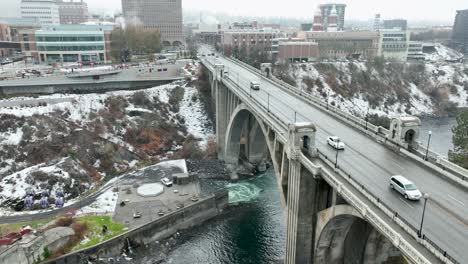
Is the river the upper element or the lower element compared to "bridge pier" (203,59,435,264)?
lower

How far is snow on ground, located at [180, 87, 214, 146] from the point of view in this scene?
6794 centimetres

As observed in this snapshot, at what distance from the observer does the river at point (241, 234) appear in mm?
36594

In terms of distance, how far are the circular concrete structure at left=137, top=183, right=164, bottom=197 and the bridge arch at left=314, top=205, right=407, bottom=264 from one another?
24472 mm

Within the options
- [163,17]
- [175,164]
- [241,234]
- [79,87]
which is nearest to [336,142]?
[241,234]

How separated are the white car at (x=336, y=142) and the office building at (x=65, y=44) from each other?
3162 inches

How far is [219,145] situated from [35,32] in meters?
59.8

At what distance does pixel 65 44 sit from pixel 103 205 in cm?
6187

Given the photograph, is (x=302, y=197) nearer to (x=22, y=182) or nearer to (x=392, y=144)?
(x=392, y=144)

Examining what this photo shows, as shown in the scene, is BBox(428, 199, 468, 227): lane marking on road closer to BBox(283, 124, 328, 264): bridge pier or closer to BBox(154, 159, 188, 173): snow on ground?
BBox(283, 124, 328, 264): bridge pier

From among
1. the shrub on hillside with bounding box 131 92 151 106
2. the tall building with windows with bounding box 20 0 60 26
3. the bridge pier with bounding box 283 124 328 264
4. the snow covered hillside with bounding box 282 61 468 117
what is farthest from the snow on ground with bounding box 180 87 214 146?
the tall building with windows with bounding box 20 0 60 26

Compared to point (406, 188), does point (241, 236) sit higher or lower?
lower

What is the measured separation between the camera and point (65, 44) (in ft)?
296

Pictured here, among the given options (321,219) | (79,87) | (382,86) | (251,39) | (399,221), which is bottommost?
(382,86)

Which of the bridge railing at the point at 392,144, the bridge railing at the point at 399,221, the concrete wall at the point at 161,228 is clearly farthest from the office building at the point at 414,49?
the bridge railing at the point at 399,221
